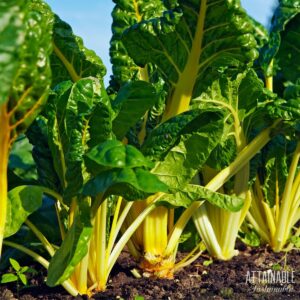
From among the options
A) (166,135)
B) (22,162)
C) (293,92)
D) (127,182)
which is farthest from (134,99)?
(22,162)

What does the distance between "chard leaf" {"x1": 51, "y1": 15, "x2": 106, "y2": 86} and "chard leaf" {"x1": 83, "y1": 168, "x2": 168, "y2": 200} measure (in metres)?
0.85

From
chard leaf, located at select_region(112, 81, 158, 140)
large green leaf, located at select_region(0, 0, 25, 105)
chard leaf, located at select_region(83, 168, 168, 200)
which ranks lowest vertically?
chard leaf, located at select_region(83, 168, 168, 200)

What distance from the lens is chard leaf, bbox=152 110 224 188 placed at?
7.69 feet

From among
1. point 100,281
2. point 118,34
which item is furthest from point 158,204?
point 118,34

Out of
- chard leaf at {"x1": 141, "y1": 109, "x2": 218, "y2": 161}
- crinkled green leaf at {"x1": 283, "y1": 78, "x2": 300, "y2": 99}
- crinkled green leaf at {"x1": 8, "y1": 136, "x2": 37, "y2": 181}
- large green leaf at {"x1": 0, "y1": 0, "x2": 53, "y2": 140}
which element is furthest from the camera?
crinkled green leaf at {"x1": 8, "y1": 136, "x2": 37, "y2": 181}

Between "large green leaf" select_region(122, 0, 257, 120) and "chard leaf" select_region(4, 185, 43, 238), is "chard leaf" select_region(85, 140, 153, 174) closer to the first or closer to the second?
"chard leaf" select_region(4, 185, 43, 238)

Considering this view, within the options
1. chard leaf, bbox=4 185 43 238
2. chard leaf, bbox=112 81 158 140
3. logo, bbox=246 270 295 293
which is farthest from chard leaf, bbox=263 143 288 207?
chard leaf, bbox=4 185 43 238

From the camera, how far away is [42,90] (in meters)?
1.73

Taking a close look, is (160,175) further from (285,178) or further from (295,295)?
(285,178)

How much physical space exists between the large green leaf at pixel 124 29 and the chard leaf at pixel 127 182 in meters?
0.98

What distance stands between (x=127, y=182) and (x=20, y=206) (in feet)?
1.94

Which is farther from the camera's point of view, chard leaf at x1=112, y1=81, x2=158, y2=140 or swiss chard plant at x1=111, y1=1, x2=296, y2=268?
swiss chard plant at x1=111, y1=1, x2=296, y2=268

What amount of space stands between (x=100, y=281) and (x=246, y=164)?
1.00 m

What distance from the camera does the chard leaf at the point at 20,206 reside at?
209 cm
